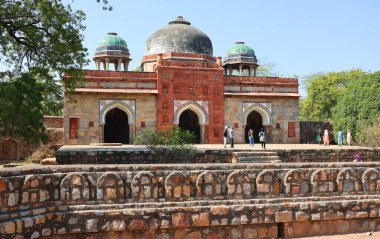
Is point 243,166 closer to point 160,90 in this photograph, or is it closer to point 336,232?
point 336,232

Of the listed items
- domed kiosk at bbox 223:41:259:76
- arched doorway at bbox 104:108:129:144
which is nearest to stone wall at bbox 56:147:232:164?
arched doorway at bbox 104:108:129:144

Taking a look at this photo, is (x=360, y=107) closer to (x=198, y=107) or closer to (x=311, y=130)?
(x=311, y=130)

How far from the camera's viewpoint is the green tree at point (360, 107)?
62.5 ft

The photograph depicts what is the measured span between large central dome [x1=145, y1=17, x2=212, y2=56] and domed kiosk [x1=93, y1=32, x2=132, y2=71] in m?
1.41

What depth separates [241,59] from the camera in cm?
2366

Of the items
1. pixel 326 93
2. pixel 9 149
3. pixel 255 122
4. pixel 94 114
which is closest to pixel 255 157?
pixel 94 114

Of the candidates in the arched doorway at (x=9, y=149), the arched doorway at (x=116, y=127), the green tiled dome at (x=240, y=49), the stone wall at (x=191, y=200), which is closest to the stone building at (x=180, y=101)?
the arched doorway at (x=116, y=127)

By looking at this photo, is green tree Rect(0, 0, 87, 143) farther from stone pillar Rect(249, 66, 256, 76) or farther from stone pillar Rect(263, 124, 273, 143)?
stone pillar Rect(249, 66, 256, 76)

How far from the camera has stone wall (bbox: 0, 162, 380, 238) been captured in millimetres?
3572

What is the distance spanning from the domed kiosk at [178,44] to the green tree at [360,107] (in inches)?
291

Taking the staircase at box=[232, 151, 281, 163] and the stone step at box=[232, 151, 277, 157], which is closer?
the staircase at box=[232, 151, 281, 163]

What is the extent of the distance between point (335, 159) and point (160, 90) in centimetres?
871

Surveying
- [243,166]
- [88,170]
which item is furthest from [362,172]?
[88,170]

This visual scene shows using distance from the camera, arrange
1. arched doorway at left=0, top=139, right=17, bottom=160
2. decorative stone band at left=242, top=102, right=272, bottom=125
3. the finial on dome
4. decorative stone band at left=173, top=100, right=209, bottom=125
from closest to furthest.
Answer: arched doorway at left=0, top=139, right=17, bottom=160, decorative stone band at left=173, top=100, right=209, bottom=125, decorative stone band at left=242, top=102, right=272, bottom=125, the finial on dome
